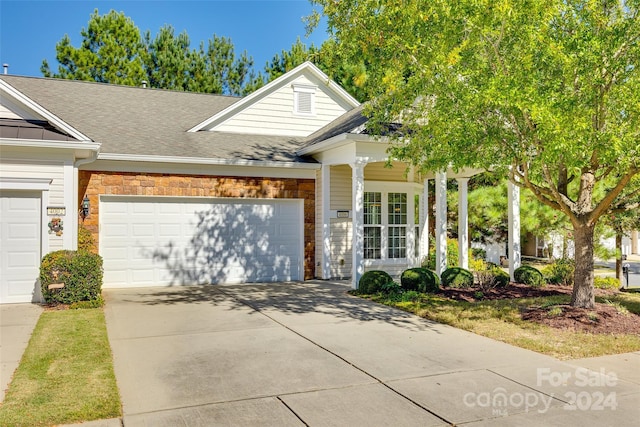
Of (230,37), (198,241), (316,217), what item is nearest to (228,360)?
(198,241)

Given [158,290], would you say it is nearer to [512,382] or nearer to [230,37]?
[512,382]

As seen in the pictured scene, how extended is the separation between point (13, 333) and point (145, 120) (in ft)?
28.5

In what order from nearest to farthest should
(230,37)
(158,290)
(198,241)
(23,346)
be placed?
(23,346) → (158,290) → (198,241) → (230,37)

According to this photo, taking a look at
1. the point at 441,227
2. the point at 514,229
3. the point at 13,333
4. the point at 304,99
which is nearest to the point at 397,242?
the point at 441,227

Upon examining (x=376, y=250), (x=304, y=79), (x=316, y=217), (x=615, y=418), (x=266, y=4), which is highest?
(x=266, y=4)

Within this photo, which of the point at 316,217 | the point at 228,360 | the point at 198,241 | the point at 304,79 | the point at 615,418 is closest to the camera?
the point at 615,418

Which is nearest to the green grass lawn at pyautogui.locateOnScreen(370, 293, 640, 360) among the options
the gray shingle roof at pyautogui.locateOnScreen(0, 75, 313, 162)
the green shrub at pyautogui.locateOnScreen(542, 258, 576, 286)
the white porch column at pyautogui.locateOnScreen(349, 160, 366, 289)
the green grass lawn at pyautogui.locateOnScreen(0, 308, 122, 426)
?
the white porch column at pyautogui.locateOnScreen(349, 160, 366, 289)

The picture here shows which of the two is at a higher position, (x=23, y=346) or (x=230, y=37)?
(x=230, y=37)

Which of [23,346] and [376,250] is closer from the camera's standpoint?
[23,346]

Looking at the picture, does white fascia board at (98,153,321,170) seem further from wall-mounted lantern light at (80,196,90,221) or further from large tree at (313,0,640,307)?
large tree at (313,0,640,307)

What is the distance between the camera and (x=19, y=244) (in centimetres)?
1071

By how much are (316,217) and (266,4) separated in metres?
10.4

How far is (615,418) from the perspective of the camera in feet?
15.3

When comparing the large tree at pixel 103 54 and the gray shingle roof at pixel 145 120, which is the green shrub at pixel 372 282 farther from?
the large tree at pixel 103 54
